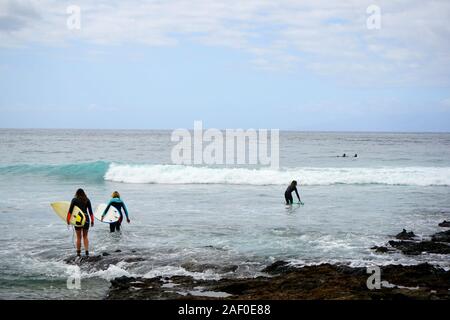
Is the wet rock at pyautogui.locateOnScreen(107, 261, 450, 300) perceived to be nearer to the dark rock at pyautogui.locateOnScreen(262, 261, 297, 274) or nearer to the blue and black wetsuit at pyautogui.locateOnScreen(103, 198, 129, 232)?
the dark rock at pyautogui.locateOnScreen(262, 261, 297, 274)

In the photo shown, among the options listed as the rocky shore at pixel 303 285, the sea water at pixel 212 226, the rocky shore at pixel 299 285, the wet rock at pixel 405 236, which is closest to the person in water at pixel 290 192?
the sea water at pixel 212 226

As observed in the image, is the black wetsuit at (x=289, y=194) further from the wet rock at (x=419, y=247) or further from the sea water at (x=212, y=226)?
the wet rock at (x=419, y=247)

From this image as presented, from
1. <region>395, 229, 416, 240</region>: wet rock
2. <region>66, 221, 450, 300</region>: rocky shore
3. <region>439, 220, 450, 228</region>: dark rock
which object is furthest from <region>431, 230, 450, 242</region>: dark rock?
<region>66, 221, 450, 300</region>: rocky shore

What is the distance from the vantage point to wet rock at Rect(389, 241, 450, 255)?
1171cm

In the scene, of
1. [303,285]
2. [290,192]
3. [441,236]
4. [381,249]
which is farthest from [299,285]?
A: [290,192]

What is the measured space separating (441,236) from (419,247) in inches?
64.4

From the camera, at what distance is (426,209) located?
19.0 meters

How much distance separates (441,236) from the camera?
13.2 m

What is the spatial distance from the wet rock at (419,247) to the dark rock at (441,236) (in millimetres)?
522

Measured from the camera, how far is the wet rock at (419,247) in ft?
38.4

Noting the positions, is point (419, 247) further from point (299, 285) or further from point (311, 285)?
point (299, 285)
